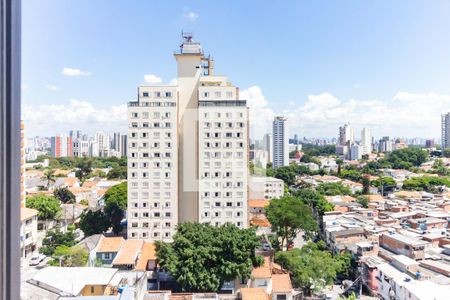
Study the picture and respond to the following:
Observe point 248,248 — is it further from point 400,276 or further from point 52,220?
point 52,220

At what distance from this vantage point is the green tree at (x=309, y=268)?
364cm

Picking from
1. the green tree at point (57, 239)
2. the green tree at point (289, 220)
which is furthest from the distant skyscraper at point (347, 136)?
the green tree at point (57, 239)

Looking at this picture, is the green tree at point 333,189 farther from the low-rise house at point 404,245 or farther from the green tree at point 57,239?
the green tree at point 57,239

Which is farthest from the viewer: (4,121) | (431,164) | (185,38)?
(431,164)

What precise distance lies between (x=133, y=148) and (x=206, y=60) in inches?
69.5

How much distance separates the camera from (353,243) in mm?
4910

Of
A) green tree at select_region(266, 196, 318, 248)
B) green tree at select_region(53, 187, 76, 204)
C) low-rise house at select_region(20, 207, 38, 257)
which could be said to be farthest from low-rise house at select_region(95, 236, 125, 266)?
low-rise house at select_region(20, 207, 38, 257)

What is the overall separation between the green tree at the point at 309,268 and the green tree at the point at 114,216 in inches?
108

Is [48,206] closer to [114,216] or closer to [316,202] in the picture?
[114,216]

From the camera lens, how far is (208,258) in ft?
10.3

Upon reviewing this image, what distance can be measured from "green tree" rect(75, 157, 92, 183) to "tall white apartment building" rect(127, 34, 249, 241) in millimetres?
5127

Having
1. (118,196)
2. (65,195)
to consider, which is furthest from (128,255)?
(65,195)

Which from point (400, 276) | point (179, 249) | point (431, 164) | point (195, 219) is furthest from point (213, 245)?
point (431, 164)

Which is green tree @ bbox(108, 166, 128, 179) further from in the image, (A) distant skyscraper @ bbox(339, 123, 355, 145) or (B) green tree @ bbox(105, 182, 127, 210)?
(A) distant skyscraper @ bbox(339, 123, 355, 145)
